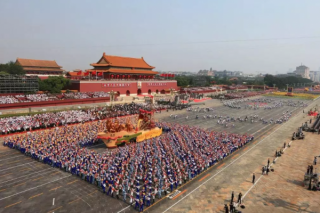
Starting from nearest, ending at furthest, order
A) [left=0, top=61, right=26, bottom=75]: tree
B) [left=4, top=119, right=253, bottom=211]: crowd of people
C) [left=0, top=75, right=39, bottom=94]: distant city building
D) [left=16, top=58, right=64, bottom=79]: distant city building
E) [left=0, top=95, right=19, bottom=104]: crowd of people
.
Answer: [left=4, top=119, right=253, bottom=211]: crowd of people < [left=0, top=95, right=19, bottom=104]: crowd of people < [left=0, top=75, right=39, bottom=94]: distant city building < [left=0, top=61, right=26, bottom=75]: tree < [left=16, top=58, right=64, bottom=79]: distant city building

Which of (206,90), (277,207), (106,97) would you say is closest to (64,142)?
(277,207)

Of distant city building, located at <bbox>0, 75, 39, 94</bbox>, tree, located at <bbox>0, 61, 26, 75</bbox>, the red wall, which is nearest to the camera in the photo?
distant city building, located at <bbox>0, 75, 39, 94</bbox>

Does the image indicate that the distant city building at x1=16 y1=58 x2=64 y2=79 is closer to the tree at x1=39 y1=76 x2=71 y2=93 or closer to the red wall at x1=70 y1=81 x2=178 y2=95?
the tree at x1=39 y1=76 x2=71 y2=93

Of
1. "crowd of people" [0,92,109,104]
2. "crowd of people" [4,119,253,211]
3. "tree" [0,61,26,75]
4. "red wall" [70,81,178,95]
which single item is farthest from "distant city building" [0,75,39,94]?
"crowd of people" [4,119,253,211]

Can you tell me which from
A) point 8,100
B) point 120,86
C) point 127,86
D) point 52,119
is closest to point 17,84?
point 8,100

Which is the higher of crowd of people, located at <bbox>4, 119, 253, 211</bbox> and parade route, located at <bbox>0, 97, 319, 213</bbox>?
crowd of people, located at <bbox>4, 119, 253, 211</bbox>

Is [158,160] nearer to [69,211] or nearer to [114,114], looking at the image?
[69,211]
